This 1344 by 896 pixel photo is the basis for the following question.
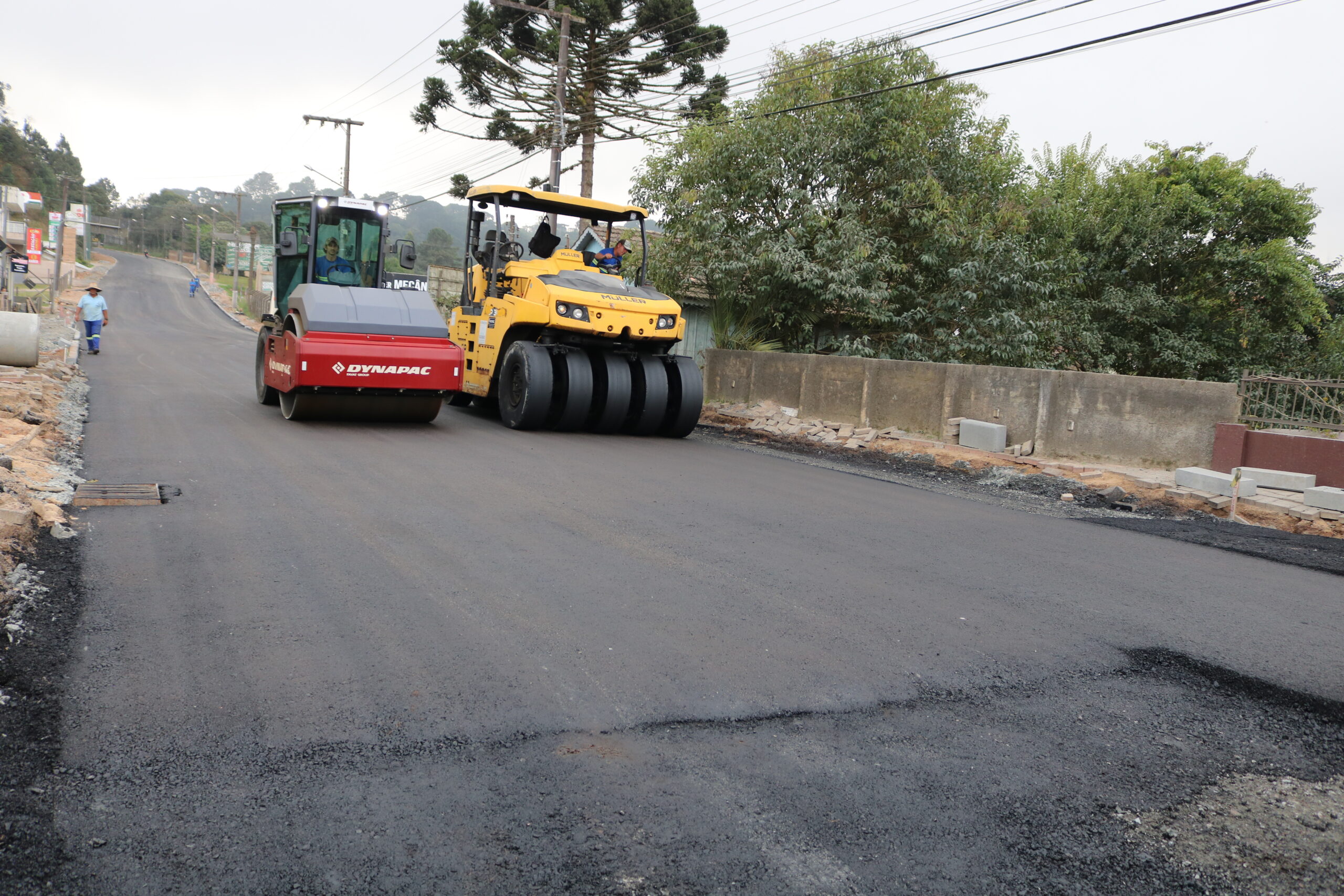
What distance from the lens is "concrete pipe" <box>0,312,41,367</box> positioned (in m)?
14.1

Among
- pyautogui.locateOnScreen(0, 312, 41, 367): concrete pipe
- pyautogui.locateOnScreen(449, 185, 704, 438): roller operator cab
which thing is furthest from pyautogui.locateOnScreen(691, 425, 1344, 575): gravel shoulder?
pyautogui.locateOnScreen(0, 312, 41, 367): concrete pipe

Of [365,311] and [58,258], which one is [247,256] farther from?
[365,311]

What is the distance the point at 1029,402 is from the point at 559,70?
1575 cm

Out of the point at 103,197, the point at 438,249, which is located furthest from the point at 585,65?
the point at 103,197

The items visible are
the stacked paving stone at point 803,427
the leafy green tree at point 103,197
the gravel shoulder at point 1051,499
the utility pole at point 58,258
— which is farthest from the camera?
the leafy green tree at point 103,197

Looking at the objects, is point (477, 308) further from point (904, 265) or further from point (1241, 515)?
point (1241, 515)

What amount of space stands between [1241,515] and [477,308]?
9.50 metres

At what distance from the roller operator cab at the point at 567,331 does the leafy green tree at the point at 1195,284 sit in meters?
11.7

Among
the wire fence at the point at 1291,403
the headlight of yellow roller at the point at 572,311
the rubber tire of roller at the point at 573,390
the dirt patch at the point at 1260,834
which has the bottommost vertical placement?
the dirt patch at the point at 1260,834

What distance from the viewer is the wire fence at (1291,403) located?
9.80 metres

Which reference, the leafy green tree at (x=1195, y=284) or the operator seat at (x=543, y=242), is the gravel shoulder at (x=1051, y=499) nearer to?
the operator seat at (x=543, y=242)

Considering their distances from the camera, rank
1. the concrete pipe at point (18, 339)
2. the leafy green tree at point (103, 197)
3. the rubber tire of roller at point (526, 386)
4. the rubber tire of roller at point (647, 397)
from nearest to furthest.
Result: the rubber tire of roller at point (526, 386)
the rubber tire of roller at point (647, 397)
the concrete pipe at point (18, 339)
the leafy green tree at point (103, 197)

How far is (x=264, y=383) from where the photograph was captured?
41.7 ft

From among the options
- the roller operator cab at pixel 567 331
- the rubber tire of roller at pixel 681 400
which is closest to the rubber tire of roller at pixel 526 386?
the roller operator cab at pixel 567 331
